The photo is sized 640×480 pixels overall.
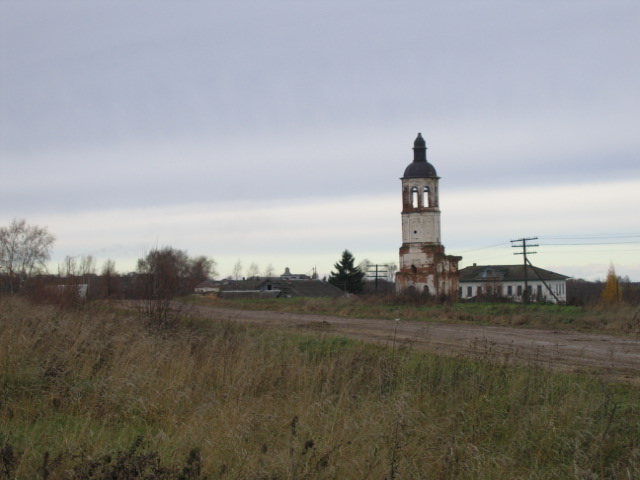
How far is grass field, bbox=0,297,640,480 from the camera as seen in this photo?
20.6 feet

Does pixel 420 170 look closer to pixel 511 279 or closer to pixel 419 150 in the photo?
pixel 419 150

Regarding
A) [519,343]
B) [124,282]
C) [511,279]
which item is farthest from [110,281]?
[511,279]

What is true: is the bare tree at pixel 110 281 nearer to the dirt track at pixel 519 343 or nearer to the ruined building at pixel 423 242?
the dirt track at pixel 519 343

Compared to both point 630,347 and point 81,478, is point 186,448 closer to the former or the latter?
point 81,478

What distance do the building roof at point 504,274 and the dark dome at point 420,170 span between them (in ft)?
146

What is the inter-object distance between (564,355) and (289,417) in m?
7.39

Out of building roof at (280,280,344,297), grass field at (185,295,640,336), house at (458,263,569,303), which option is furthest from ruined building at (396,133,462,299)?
house at (458,263,569,303)

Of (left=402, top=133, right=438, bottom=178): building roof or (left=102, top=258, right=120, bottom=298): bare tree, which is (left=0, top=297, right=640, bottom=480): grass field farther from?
(left=402, top=133, right=438, bottom=178): building roof

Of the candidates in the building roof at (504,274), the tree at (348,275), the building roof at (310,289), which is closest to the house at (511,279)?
the building roof at (504,274)

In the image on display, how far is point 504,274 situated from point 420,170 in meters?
50.5

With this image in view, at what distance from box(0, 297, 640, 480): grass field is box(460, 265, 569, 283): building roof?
265 feet

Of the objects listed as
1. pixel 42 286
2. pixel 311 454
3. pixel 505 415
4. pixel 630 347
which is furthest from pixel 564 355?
pixel 42 286

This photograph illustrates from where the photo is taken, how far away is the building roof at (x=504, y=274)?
302ft

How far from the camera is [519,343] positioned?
1596 centimetres
